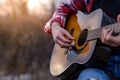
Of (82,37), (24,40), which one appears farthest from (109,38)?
(24,40)

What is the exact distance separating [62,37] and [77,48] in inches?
3.5

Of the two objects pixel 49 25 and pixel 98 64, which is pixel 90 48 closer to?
pixel 98 64

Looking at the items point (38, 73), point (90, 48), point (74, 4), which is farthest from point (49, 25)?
point (38, 73)

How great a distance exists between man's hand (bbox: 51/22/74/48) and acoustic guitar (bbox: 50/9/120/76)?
1.3 inches

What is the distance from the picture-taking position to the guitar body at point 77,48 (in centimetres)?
189

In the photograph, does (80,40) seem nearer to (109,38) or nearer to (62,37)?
(62,37)

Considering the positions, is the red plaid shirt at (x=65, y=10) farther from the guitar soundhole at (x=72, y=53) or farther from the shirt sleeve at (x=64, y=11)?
the guitar soundhole at (x=72, y=53)

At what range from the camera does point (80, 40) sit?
199cm

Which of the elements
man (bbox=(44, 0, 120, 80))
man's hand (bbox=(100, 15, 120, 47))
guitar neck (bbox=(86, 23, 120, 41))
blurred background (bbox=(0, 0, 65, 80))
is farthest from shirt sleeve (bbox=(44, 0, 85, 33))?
blurred background (bbox=(0, 0, 65, 80))

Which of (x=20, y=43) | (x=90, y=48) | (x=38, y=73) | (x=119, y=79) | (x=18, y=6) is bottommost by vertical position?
(x=38, y=73)

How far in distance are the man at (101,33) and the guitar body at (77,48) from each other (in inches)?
1.3

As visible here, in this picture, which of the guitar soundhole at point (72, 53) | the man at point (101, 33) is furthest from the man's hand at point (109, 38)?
the guitar soundhole at point (72, 53)

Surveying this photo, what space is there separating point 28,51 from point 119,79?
255 centimetres

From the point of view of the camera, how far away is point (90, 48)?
1854 mm
